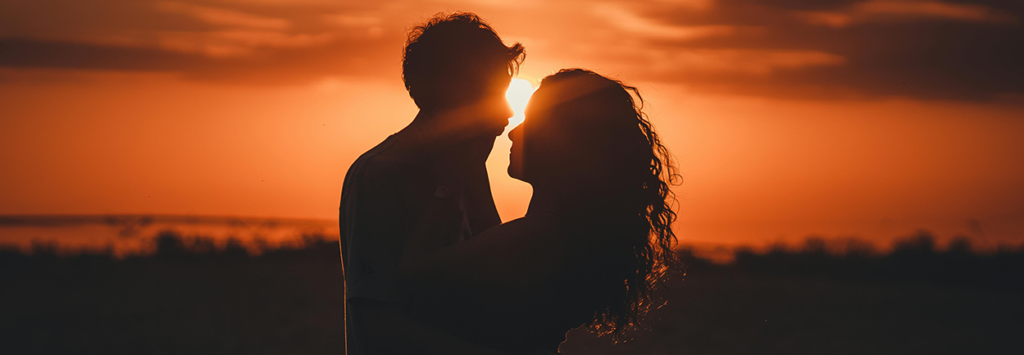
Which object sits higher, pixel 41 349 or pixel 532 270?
pixel 532 270

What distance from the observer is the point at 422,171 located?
2748 millimetres

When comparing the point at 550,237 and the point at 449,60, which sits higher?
the point at 449,60

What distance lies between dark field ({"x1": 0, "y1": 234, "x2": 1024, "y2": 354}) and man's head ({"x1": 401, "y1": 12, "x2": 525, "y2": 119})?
873 centimetres

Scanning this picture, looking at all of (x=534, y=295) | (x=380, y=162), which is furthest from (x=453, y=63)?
(x=534, y=295)

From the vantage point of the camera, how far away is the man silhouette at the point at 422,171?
8.09ft

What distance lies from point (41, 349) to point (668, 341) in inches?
515

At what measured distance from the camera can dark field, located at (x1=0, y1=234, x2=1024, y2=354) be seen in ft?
46.3

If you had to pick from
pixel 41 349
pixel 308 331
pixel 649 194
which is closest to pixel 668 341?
pixel 308 331

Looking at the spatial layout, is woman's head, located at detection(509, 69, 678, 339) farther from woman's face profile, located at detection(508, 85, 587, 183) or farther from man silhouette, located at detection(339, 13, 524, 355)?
man silhouette, located at detection(339, 13, 524, 355)

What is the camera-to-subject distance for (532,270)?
2402 mm

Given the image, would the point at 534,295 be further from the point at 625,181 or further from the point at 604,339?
the point at 604,339

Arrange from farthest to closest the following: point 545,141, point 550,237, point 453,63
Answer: point 453,63, point 545,141, point 550,237

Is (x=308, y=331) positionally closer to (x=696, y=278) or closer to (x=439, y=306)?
(x=696, y=278)

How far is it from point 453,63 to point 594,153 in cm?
88
